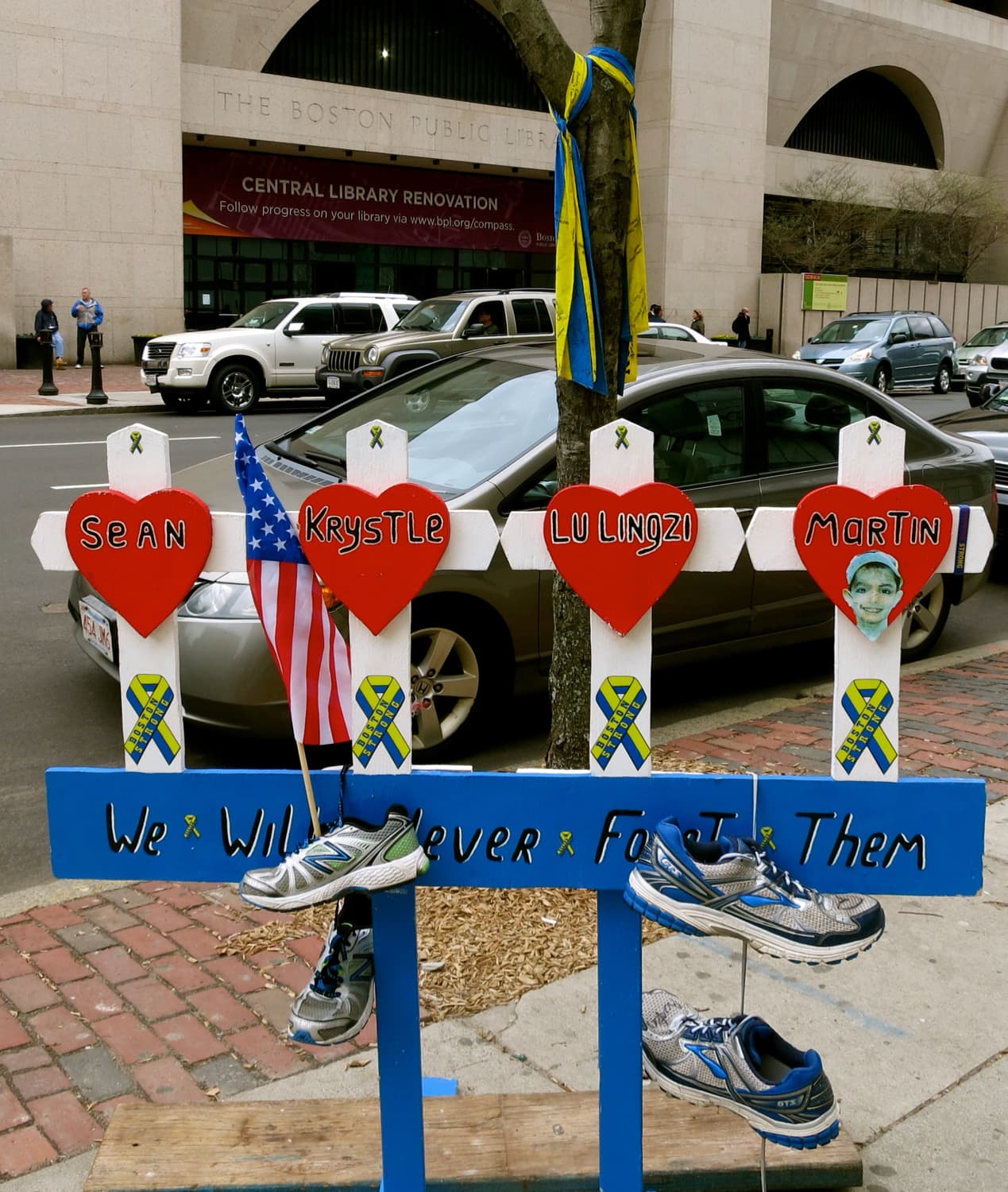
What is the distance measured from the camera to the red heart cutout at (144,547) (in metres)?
2.35

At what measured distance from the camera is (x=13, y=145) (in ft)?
93.4

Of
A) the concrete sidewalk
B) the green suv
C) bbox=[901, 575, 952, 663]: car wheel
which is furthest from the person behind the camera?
the concrete sidewalk

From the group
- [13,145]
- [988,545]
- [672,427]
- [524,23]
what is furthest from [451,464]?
[13,145]

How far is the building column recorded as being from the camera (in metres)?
37.9

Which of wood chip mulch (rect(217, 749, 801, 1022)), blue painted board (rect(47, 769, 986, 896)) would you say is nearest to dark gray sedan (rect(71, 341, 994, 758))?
wood chip mulch (rect(217, 749, 801, 1022))

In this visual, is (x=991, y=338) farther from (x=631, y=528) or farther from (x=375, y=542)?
(x=375, y=542)

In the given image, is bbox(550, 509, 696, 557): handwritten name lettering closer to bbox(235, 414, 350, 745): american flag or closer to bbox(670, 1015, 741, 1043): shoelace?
bbox(235, 414, 350, 745): american flag

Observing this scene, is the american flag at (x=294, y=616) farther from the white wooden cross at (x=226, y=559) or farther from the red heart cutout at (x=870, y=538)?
the red heart cutout at (x=870, y=538)

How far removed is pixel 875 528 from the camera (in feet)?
7.64

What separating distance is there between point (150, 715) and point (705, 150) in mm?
39290

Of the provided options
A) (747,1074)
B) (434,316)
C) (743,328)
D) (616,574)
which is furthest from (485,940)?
(743,328)

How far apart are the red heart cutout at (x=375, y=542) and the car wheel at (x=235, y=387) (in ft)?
63.2

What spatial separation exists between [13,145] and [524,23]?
91.6 ft

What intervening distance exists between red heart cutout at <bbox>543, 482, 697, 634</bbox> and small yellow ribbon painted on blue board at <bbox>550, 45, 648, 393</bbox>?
1.67 meters
